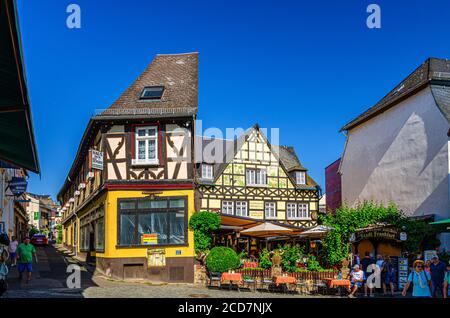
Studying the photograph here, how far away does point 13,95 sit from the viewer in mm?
6852

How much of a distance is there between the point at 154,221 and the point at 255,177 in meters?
19.0

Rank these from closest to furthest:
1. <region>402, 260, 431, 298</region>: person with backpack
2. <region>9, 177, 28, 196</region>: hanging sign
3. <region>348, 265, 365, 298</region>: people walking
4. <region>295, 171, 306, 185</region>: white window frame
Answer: <region>402, 260, 431, 298</region>: person with backpack → <region>348, 265, 365, 298</region>: people walking → <region>9, 177, 28, 196</region>: hanging sign → <region>295, 171, 306, 185</region>: white window frame

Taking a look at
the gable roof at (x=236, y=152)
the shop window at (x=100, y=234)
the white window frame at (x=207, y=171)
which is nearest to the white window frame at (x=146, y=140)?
the shop window at (x=100, y=234)

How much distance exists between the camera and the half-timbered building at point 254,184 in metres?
38.4

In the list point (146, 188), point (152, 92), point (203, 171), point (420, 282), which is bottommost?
point (420, 282)

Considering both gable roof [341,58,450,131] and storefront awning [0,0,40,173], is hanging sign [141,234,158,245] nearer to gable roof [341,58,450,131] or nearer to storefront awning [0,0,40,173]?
storefront awning [0,0,40,173]

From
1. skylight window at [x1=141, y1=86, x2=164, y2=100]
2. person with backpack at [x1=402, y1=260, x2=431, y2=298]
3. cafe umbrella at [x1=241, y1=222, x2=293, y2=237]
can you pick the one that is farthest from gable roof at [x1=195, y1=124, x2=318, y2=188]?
person with backpack at [x1=402, y1=260, x2=431, y2=298]

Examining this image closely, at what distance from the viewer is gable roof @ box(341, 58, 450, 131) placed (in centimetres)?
2575

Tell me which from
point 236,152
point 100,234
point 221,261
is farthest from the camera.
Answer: point 236,152

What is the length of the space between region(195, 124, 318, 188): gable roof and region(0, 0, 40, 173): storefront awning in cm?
2711

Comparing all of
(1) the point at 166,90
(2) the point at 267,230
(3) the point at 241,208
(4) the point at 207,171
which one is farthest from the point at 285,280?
(4) the point at 207,171

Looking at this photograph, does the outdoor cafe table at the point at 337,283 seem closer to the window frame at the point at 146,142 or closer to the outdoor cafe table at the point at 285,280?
the outdoor cafe table at the point at 285,280

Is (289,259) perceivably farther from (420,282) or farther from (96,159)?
(420,282)
